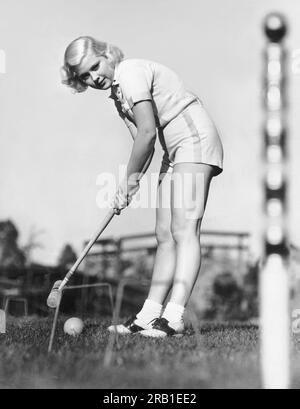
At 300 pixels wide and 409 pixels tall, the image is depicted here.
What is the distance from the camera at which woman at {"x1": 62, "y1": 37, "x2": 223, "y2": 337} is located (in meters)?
3.26

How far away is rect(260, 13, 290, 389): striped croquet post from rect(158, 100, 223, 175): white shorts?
571 mm

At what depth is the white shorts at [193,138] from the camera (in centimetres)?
338

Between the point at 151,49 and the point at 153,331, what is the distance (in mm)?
2792

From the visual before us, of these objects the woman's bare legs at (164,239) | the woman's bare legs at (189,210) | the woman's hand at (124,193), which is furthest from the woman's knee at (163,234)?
the woman's hand at (124,193)

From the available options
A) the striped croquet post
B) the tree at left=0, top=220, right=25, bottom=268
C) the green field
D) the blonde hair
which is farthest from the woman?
the tree at left=0, top=220, right=25, bottom=268

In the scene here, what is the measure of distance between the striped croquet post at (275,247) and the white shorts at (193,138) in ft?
1.87

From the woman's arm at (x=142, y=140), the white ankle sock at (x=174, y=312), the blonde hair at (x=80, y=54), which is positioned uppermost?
the blonde hair at (x=80, y=54)

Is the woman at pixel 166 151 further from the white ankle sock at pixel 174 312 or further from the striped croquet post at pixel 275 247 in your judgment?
the striped croquet post at pixel 275 247

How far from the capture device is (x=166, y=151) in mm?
3574

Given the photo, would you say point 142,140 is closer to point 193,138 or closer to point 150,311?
point 193,138

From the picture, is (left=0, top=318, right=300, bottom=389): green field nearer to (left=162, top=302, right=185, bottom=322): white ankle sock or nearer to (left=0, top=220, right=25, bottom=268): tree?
(left=162, top=302, right=185, bottom=322): white ankle sock

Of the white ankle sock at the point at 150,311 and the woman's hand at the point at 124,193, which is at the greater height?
the woman's hand at the point at 124,193

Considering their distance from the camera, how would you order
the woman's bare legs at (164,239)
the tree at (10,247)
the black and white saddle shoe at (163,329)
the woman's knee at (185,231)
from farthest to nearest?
the tree at (10,247), the woman's bare legs at (164,239), the woman's knee at (185,231), the black and white saddle shoe at (163,329)

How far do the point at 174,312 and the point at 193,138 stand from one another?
2.86 feet
